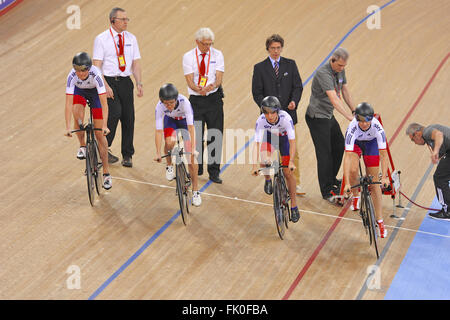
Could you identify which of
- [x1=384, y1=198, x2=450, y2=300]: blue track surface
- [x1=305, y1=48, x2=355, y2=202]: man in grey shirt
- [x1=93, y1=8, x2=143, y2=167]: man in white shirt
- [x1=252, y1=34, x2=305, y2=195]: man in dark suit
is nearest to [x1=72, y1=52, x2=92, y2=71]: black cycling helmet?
[x1=93, y1=8, x2=143, y2=167]: man in white shirt

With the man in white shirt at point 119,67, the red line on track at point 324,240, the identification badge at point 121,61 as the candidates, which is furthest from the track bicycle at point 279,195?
the identification badge at point 121,61

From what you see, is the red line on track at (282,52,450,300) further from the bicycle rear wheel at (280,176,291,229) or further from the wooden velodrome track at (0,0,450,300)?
the bicycle rear wheel at (280,176,291,229)

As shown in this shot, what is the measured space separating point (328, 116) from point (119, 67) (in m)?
2.13

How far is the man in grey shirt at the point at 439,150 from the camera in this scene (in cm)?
542

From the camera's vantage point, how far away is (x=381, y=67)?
8.41 metres

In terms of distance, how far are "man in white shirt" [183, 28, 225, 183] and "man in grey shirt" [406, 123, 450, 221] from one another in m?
1.81

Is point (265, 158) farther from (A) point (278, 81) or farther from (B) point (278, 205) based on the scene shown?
(A) point (278, 81)

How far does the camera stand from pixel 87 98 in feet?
18.6

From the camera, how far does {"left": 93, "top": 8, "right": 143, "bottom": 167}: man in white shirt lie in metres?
6.13

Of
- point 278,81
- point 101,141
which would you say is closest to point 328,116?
point 278,81
